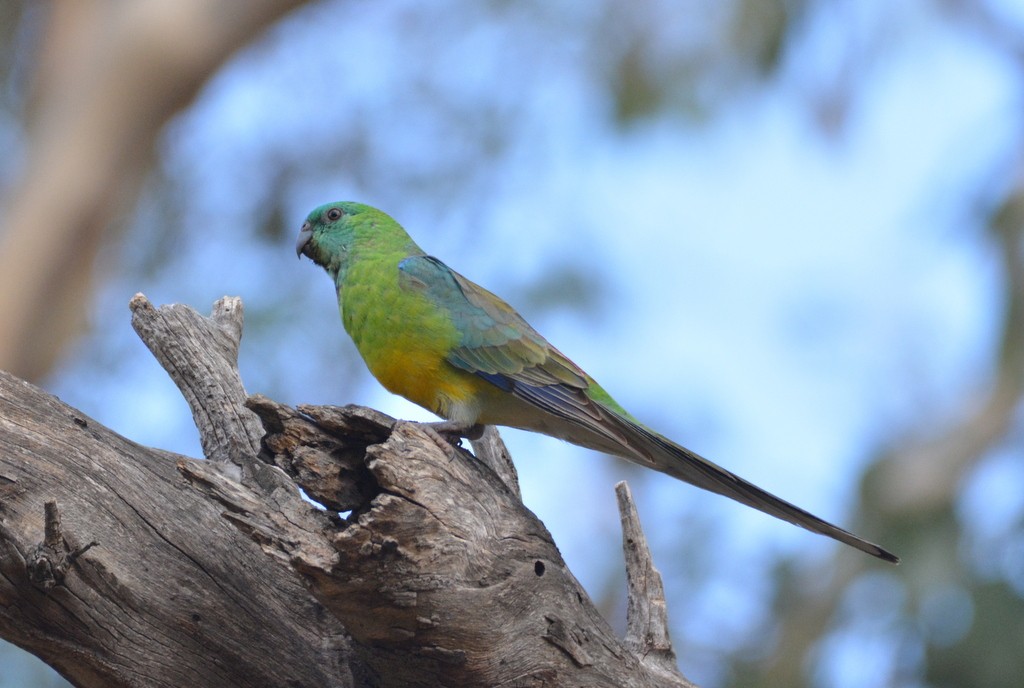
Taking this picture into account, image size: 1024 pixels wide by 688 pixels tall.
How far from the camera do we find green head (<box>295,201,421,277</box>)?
255 inches

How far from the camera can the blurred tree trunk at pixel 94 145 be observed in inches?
406

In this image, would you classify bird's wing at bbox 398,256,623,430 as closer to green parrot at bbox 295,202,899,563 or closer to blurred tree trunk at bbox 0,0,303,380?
green parrot at bbox 295,202,899,563

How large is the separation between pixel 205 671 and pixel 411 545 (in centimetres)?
114

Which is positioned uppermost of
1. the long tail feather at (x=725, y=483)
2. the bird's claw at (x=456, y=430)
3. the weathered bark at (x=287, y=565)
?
the long tail feather at (x=725, y=483)

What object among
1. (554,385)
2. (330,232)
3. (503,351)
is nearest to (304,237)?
(330,232)

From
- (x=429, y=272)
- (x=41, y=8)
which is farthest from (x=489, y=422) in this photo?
(x=41, y=8)

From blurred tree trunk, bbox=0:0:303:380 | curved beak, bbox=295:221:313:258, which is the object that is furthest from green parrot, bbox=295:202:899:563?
blurred tree trunk, bbox=0:0:303:380

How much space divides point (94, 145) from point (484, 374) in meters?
6.74

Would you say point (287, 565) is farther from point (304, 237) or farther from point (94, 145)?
point (94, 145)

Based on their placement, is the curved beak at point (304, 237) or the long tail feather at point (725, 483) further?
the curved beak at point (304, 237)

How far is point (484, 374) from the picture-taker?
564cm

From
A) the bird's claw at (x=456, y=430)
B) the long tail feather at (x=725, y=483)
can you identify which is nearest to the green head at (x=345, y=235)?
the bird's claw at (x=456, y=430)

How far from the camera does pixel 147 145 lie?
36.4ft

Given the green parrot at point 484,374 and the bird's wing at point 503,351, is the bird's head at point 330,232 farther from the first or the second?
the bird's wing at point 503,351
